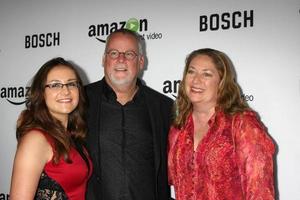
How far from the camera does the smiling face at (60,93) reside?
1981mm

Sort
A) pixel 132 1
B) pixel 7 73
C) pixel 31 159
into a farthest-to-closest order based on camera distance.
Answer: pixel 7 73, pixel 132 1, pixel 31 159

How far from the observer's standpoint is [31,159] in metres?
1.72

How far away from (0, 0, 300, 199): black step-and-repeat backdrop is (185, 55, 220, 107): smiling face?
2.57 ft

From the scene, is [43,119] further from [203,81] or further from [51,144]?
[203,81]

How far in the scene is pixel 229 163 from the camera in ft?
6.52

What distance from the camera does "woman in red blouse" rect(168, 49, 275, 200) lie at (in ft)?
6.25

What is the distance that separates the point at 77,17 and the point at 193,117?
187cm

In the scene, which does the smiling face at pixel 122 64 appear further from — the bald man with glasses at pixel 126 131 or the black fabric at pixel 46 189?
the black fabric at pixel 46 189

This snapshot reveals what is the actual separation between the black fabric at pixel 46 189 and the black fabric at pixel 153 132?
1.53 ft

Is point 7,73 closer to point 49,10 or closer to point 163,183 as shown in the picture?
point 49,10

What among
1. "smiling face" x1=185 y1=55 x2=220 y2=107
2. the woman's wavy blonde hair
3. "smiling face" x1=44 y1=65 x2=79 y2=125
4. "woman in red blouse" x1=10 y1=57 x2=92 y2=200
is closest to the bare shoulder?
"woman in red blouse" x1=10 y1=57 x2=92 y2=200

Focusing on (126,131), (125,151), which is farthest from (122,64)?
(125,151)

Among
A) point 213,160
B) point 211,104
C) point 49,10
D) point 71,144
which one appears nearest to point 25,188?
point 71,144

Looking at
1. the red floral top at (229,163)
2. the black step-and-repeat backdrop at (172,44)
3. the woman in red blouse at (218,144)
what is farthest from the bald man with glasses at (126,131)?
the black step-and-repeat backdrop at (172,44)
